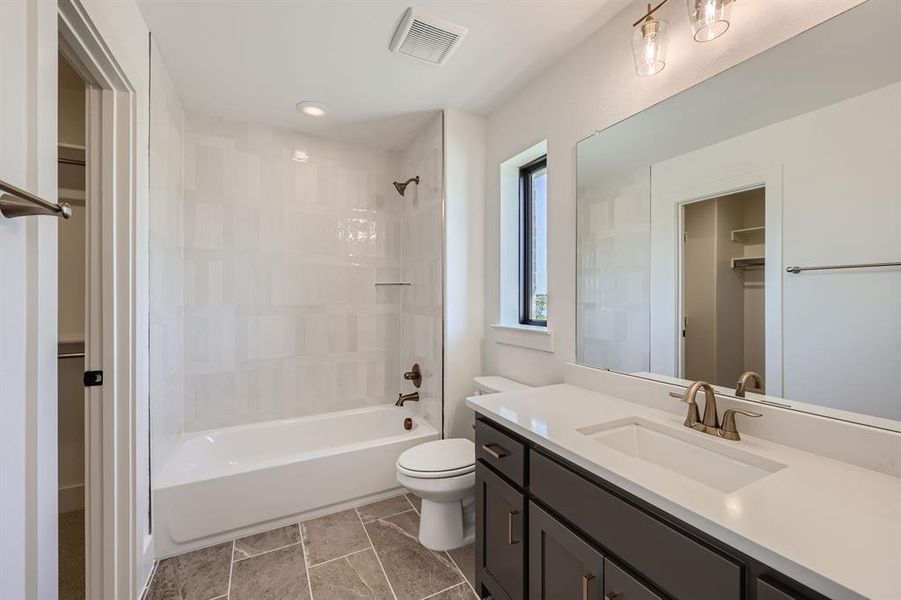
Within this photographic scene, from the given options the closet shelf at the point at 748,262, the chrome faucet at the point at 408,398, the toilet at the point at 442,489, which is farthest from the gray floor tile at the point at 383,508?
the closet shelf at the point at 748,262

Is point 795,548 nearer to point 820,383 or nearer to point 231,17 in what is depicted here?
point 820,383

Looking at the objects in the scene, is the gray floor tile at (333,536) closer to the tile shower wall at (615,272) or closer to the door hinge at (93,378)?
the door hinge at (93,378)

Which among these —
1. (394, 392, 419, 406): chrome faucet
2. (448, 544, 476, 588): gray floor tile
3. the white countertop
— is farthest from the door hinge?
(394, 392, 419, 406): chrome faucet

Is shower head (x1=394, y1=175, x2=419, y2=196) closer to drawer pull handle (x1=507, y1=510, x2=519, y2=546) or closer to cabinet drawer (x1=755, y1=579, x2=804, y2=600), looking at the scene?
drawer pull handle (x1=507, y1=510, x2=519, y2=546)

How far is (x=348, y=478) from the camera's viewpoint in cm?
221

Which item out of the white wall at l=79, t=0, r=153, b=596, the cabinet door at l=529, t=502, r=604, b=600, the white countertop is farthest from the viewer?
the white wall at l=79, t=0, r=153, b=596

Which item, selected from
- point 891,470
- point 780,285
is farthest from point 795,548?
point 780,285

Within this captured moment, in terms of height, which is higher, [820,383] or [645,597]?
[820,383]

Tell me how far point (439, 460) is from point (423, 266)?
134cm

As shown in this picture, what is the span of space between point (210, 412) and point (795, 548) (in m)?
2.89

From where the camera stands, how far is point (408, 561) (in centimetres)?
177

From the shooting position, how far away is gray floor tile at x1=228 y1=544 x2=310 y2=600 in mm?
1576

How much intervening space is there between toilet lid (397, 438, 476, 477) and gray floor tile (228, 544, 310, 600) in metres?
0.63

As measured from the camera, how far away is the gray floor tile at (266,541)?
6.12 feet
